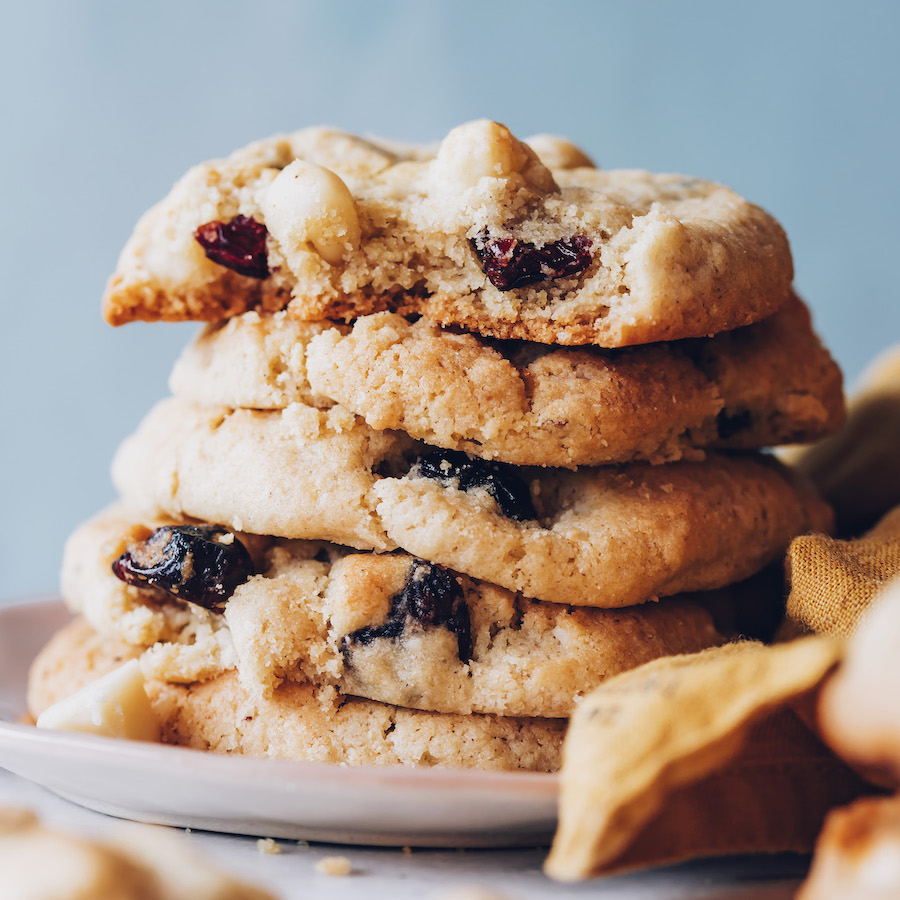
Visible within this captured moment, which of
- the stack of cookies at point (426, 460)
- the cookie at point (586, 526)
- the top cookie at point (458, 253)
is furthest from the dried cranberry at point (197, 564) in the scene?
the top cookie at point (458, 253)

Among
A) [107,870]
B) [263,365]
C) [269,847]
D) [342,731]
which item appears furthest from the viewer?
[263,365]

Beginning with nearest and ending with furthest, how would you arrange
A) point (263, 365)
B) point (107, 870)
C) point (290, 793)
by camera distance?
point (107, 870) < point (290, 793) < point (263, 365)

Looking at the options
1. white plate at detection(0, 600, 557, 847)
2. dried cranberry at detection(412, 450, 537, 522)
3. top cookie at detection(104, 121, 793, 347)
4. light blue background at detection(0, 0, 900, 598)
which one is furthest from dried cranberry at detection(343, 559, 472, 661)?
light blue background at detection(0, 0, 900, 598)

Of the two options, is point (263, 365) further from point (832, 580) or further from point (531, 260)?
point (832, 580)

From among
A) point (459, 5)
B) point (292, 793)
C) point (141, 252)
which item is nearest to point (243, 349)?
point (141, 252)

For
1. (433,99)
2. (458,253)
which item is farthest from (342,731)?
(433,99)

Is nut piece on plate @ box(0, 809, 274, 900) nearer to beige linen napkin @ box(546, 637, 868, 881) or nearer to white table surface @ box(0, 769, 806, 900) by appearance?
white table surface @ box(0, 769, 806, 900)
